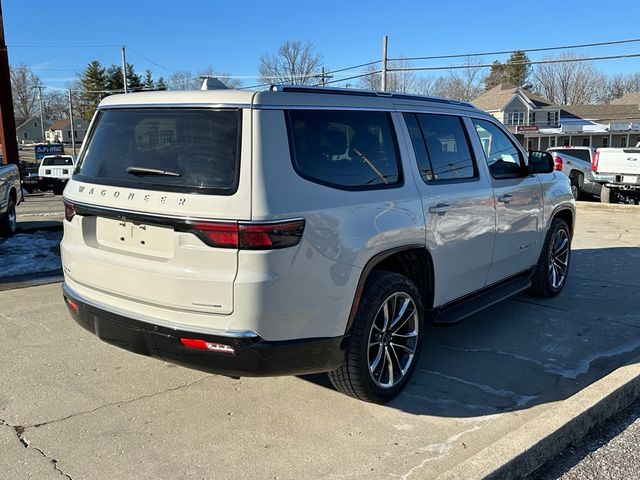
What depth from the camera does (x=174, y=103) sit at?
3291 mm

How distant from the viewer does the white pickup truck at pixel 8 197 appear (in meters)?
9.57

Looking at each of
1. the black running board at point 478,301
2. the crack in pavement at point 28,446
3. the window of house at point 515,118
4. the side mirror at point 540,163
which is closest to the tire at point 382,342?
the black running board at point 478,301

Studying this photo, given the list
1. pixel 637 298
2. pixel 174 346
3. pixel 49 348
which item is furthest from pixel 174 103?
pixel 637 298

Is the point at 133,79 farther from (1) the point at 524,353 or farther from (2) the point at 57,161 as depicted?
(1) the point at 524,353

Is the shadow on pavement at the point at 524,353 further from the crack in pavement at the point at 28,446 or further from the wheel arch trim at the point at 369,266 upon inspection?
the crack in pavement at the point at 28,446

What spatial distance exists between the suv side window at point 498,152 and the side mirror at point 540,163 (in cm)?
20

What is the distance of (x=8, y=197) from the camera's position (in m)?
9.92

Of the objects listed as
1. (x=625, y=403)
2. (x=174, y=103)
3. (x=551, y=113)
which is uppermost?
(x=551, y=113)

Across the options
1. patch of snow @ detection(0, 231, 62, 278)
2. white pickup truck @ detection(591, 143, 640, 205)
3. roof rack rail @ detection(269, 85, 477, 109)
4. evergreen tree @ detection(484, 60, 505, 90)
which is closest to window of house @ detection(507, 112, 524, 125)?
evergreen tree @ detection(484, 60, 505, 90)

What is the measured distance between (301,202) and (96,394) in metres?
1.99

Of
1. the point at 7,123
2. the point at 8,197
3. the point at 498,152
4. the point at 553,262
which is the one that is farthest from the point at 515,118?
the point at 498,152

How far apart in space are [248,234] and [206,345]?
641mm

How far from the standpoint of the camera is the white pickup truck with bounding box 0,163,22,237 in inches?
377

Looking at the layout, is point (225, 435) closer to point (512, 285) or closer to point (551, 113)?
point (512, 285)
